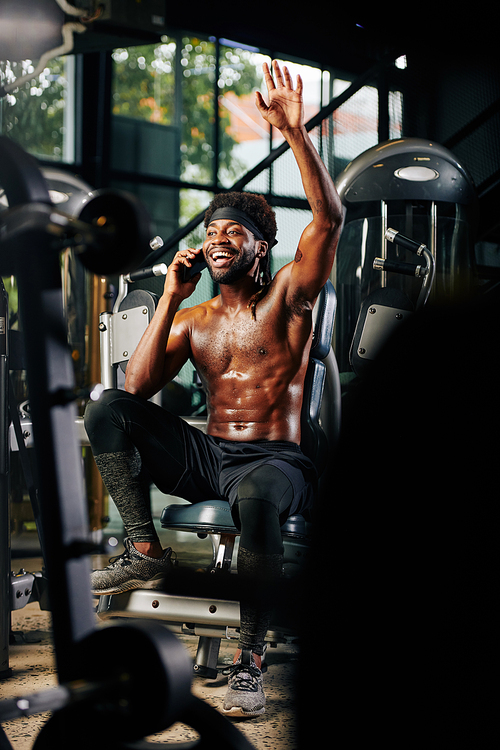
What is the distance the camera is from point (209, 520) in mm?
1940

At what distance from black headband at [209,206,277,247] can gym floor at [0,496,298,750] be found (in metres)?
1.32

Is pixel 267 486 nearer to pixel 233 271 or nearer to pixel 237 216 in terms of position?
pixel 233 271

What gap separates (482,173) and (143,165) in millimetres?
5780

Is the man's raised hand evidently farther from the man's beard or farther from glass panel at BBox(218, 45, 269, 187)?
glass panel at BBox(218, 45, 269, 187)

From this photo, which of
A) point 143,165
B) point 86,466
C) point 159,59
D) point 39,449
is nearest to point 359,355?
point 86,466

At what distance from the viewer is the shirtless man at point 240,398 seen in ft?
6.10

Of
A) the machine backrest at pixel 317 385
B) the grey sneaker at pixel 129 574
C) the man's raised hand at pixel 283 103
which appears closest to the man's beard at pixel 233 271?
the machine backrest at pixel 317 385

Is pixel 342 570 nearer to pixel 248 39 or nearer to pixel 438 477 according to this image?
pixel 438 477

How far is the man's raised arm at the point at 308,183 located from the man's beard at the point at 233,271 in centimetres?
19

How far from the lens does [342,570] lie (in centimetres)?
66

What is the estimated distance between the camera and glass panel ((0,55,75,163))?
766 centimetres

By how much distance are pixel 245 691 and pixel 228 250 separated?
1308 mm

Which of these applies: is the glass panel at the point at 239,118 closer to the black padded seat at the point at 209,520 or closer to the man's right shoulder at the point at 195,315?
the man's right shoulder at the point at 195,315

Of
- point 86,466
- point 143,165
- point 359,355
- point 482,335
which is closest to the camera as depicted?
point 482,335
